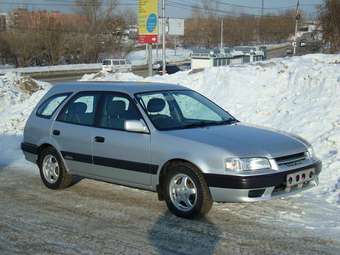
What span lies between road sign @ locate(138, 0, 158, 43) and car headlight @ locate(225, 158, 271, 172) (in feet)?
54.5

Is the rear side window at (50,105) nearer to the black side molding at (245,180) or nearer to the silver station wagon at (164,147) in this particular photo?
the silver station wagon at (164,147)

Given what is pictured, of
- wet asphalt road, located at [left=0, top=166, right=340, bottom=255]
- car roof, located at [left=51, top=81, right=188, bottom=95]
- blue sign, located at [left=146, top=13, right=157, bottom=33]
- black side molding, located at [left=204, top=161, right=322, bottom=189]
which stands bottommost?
wet asphalt road, located at [left=0, top=166, right=340, bottom=255]

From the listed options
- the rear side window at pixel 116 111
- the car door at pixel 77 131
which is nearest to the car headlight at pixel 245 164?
the rear side window at pixel 116 111

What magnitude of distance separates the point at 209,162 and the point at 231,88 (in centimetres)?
759

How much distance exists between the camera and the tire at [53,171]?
7680 mm

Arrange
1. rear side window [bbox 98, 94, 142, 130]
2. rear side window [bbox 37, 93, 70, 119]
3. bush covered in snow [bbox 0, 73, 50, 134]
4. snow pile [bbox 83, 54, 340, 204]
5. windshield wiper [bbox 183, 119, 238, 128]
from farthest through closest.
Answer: bush covered in snow [bbox 0, 73, 50, 134] → snow pile [bbox 83, 54, 340, 204] → rear side window [bbox 37, 93, 70, 119] → rear side window [bbox 98, 94, 142, 130] → windshield wiper [bbox 183, 119, 238, 128]

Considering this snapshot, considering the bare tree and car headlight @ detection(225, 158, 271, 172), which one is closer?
car headlight @ detection(225, 158, 271, 172)

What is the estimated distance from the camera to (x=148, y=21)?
2197cm

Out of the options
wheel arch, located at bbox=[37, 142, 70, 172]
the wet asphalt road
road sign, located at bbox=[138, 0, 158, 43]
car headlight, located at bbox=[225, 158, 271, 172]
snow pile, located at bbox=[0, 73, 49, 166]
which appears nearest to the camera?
the wet asphalt road

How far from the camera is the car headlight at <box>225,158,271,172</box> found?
5758 millimetres

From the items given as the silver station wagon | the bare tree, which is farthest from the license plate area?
the bare tree

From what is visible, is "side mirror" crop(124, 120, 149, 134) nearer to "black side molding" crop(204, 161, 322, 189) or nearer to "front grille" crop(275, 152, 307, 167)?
"black side molding" crop(204, 161, 322, 189)

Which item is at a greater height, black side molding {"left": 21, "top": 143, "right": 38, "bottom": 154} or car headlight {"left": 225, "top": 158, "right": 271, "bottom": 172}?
car headlight {"left": 225, "top": 158, "right": 271, "bottom": 172}

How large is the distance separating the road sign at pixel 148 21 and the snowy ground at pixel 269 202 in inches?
226
